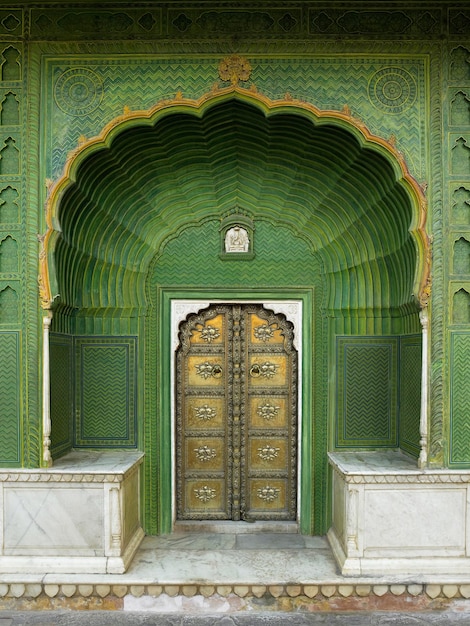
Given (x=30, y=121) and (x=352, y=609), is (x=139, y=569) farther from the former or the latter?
(x=30, y=121)

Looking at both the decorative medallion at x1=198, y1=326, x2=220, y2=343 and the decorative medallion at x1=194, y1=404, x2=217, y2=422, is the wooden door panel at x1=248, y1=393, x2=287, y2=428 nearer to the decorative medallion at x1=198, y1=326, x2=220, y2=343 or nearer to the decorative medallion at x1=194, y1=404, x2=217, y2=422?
the decorative medallion at x1=194, y1=404, x2=217, y2=422

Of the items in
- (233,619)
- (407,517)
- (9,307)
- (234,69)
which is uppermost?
(234,69)

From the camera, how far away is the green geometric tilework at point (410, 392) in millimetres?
5062

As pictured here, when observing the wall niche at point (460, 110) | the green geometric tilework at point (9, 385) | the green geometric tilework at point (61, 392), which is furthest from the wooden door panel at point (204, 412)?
the wall niche at point (460, 110)

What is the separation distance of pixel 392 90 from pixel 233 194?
169 centimetres

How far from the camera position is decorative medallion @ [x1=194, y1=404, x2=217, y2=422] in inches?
229

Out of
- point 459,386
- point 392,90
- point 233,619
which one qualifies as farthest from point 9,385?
point 392,90

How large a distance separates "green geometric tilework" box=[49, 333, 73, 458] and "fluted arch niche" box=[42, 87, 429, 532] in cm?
19

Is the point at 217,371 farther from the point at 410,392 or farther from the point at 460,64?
the point at 460,64

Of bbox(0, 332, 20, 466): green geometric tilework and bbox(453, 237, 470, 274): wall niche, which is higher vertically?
bbox(453, 237, 470, 274): wall niche

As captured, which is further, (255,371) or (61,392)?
(255,371)

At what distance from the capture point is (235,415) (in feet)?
19.0

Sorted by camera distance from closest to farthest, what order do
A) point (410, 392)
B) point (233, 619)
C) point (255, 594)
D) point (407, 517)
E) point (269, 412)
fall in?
point (233, 619) → point (255, 594) → point (407, 517) → point (410, 392) → point (269, 412)

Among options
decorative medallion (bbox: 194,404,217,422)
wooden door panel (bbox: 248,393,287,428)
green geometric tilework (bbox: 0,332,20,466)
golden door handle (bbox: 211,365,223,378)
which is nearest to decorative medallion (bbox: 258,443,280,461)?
wooden door panel (bbox: 248,393,287,428)
